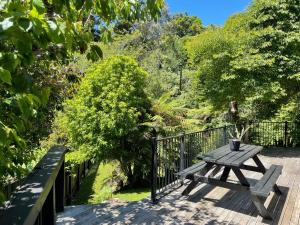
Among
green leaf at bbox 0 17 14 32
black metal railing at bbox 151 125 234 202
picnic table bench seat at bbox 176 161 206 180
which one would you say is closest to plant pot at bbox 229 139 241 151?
black metal railing at bbox 151 125 234 202

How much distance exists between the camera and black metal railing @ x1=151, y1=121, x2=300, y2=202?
5.48m

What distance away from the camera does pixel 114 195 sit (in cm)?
942

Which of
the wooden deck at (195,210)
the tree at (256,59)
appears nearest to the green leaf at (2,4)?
the wooden deck at (195,210)

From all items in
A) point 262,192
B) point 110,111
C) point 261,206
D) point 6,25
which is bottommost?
point 261,206

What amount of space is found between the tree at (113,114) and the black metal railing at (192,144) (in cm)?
111

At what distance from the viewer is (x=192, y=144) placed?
21.3 ft

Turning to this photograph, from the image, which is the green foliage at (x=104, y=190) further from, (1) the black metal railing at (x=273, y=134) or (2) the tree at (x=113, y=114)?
(1) the black metal railing at (x=273, y=134)

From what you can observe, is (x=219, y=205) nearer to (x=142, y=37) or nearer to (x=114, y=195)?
(x=114, y=195)

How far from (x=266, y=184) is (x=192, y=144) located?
7.63 ft

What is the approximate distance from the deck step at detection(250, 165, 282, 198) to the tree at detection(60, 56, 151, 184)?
480cm

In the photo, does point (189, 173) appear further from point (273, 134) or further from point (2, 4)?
point (273, 134)

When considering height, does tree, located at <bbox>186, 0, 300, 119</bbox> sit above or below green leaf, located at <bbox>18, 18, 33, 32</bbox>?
above

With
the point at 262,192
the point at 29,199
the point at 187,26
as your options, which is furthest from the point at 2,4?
the point at 187,26

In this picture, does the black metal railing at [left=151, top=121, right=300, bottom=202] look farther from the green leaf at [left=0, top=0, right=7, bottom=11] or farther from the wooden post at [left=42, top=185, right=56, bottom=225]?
the green leaf at [left=0, top=0, right=7, bottom=11]
